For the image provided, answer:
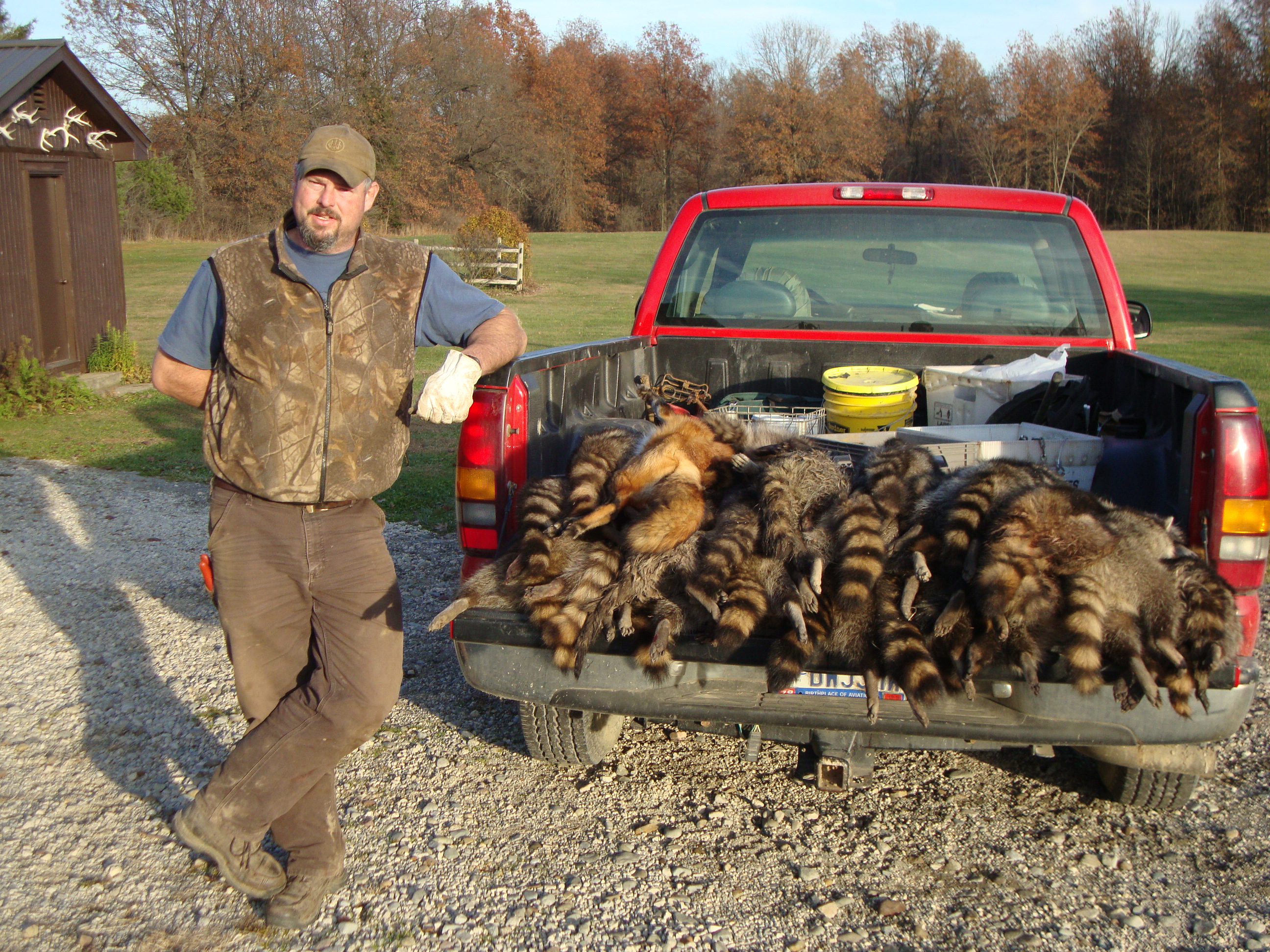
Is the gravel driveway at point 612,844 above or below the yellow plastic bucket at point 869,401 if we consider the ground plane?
below

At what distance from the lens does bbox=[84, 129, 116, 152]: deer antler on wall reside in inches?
576

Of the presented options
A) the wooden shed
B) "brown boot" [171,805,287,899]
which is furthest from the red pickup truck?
the wooden shed

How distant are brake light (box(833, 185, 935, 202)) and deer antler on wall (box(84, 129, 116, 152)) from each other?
13474 millimetres

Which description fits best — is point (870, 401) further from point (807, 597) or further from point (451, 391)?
point (451, 391)

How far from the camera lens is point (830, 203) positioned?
5.68m

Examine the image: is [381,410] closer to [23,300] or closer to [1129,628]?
[1129,628]

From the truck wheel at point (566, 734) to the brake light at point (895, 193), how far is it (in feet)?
10.8

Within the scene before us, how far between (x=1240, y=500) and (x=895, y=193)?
295cm

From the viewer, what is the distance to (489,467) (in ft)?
12.2

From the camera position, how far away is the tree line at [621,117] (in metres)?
49.2

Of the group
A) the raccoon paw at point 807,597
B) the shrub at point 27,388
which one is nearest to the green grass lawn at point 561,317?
the shrub at point 27,388

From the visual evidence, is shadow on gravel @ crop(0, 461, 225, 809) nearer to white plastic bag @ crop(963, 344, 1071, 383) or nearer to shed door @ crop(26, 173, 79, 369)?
white plastic bag @ crop(963, 344, 1071, 383)

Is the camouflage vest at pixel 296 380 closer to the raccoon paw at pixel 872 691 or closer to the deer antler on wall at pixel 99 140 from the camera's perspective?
the raccoon paw at pixel 872 691

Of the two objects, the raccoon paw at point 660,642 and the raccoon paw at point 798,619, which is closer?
the raccoon paw at point 798,619
